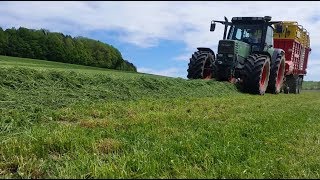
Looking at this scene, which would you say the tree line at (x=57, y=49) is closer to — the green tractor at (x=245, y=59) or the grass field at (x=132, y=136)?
the green tractor at (x=245, y=59)

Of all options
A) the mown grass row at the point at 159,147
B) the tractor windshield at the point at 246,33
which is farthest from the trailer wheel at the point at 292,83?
the mown grass row at the point at 159,147

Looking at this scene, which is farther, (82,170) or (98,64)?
(98,64)

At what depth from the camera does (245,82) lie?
15.7 m

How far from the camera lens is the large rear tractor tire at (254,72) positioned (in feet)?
50.2

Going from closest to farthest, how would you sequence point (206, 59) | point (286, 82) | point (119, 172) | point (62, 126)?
point (119, 172), point (62, 126), point (206, 59), point (286, 82)

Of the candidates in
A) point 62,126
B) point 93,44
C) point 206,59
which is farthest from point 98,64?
point 62,126

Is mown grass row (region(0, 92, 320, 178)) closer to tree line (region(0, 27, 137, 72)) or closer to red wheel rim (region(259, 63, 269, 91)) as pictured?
red wheel rim (region(259, 63, 269, 91))

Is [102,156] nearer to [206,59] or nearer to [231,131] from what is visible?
[231,131]

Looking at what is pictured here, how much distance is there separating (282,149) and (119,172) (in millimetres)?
2214


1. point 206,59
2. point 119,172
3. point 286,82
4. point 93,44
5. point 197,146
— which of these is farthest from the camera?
point 93,44

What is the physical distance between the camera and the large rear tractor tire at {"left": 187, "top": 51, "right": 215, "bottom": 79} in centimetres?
1719

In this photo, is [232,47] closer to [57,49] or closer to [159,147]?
[159,147]

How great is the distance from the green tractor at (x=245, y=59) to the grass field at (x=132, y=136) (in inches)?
229

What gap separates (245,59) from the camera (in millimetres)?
16438
